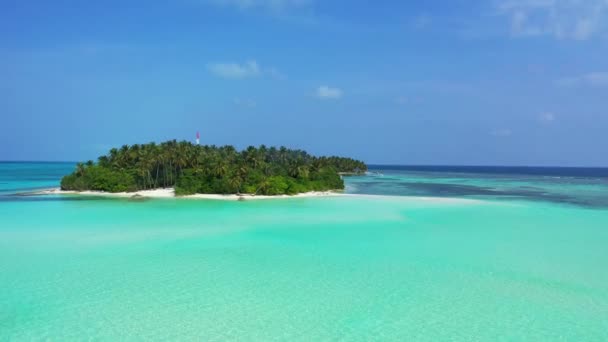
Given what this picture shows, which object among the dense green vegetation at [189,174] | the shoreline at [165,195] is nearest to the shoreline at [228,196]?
the shoreline at [165,195]

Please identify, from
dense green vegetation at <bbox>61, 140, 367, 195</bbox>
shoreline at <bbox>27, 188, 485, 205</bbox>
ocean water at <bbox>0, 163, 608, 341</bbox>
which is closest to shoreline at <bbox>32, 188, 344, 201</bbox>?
shoreline at <bbox>27, 188, 485, 205</bbox>

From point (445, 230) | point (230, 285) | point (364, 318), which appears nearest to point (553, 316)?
point (364, 318)

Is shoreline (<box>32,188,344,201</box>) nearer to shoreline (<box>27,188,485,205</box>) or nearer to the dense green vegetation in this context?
shoreline (<box>27,188,485,205</box>)

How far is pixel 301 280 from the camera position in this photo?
16.8m

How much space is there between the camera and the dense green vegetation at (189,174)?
5428 centimetres

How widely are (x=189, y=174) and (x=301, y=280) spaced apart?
135 feet

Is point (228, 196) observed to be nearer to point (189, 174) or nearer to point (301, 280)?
point (189, 174)

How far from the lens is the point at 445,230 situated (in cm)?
2884

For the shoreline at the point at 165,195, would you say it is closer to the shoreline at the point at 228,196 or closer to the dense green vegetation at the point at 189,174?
the shoreline at the point at 228,196

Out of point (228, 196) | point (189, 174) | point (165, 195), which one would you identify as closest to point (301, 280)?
point (228, 196)

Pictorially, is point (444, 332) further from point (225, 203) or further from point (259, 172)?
point (259, 172)

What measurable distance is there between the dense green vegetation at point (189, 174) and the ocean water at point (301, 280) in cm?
2158

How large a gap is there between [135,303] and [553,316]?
43.8 ft

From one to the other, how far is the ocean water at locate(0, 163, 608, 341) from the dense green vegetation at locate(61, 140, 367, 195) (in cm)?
2158
